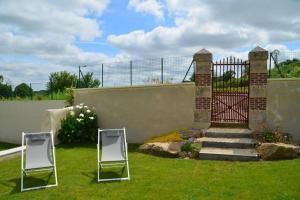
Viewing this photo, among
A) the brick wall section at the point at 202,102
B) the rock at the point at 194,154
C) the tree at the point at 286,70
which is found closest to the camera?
the rock at the point at 194,154

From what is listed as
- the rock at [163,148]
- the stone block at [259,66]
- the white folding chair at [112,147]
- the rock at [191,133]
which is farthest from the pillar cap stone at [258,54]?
the white folding chair at [112,147]

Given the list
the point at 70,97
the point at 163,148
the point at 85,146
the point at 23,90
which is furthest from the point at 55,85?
the point at 163,148

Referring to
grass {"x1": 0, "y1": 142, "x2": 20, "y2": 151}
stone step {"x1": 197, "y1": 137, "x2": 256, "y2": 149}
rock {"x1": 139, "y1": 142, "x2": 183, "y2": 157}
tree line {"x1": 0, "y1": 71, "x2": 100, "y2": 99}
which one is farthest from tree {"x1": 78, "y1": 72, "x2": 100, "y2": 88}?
stone step {"x1": 197, "y1": 137, "x2": 256, "y2": 149}

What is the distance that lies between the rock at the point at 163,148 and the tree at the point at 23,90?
12235 millimetres

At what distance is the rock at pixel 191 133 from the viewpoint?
9938 mm

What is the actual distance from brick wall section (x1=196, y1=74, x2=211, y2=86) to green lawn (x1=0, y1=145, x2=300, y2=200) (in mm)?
2845

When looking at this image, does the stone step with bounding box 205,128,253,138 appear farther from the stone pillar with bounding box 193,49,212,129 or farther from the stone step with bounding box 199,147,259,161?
the stone step with bounding box 199,147,259,161

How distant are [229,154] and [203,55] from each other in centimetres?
331

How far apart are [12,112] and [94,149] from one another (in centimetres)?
803

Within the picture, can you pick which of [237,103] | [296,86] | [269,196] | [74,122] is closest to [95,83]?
[74,122]

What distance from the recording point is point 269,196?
5672 millimetres

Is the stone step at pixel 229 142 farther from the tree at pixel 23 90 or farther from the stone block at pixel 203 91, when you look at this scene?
the tree at pixel 23 90

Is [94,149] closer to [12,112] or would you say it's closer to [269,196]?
[269,196]

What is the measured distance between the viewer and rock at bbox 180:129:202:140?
9938mm
